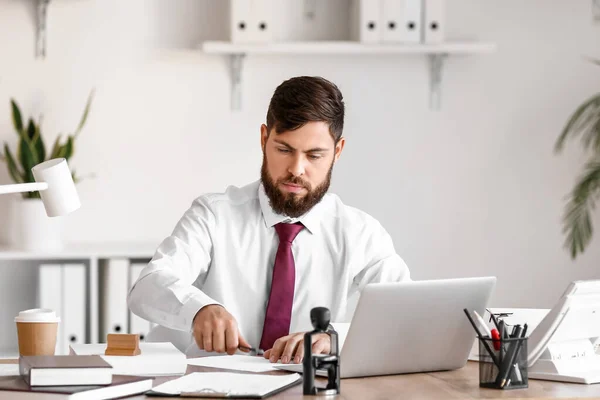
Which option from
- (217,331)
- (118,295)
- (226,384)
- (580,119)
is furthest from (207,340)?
(580,119)

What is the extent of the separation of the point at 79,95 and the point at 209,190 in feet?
2.17

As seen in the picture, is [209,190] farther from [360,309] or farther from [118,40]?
[360,309]

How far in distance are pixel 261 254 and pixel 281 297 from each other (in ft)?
0.54

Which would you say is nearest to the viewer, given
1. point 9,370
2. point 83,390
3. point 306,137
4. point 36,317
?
point 83,390

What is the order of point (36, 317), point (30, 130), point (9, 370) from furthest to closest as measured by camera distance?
point (30, 130), point (36, 317), point (9, 370)

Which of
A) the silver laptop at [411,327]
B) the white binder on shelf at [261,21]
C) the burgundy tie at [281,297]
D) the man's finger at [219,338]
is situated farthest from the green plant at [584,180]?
the man's finger at [219,338]

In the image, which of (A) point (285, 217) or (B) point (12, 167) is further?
(B) point (12, 167)

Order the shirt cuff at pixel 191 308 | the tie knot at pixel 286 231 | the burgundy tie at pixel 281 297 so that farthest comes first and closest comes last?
the tie knot at pixel 286 231 < the burgundy tie at pixel 281 297 < the shirt cuff at pixel 191 308

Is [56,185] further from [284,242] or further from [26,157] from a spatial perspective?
[26,157]

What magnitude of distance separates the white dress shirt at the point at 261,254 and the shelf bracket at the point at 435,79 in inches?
57.0

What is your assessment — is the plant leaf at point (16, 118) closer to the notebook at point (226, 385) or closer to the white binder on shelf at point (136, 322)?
the white binder on shelf at point (136, 322)

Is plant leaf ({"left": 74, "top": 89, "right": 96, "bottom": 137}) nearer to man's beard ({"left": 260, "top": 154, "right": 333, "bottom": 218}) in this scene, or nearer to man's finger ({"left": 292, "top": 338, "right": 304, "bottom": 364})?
man's beard ({"left": 260, "top": 154, "right": 333, "bottom": 218})

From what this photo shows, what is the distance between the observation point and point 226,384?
1.54 metres

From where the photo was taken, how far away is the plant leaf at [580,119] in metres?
3.52
